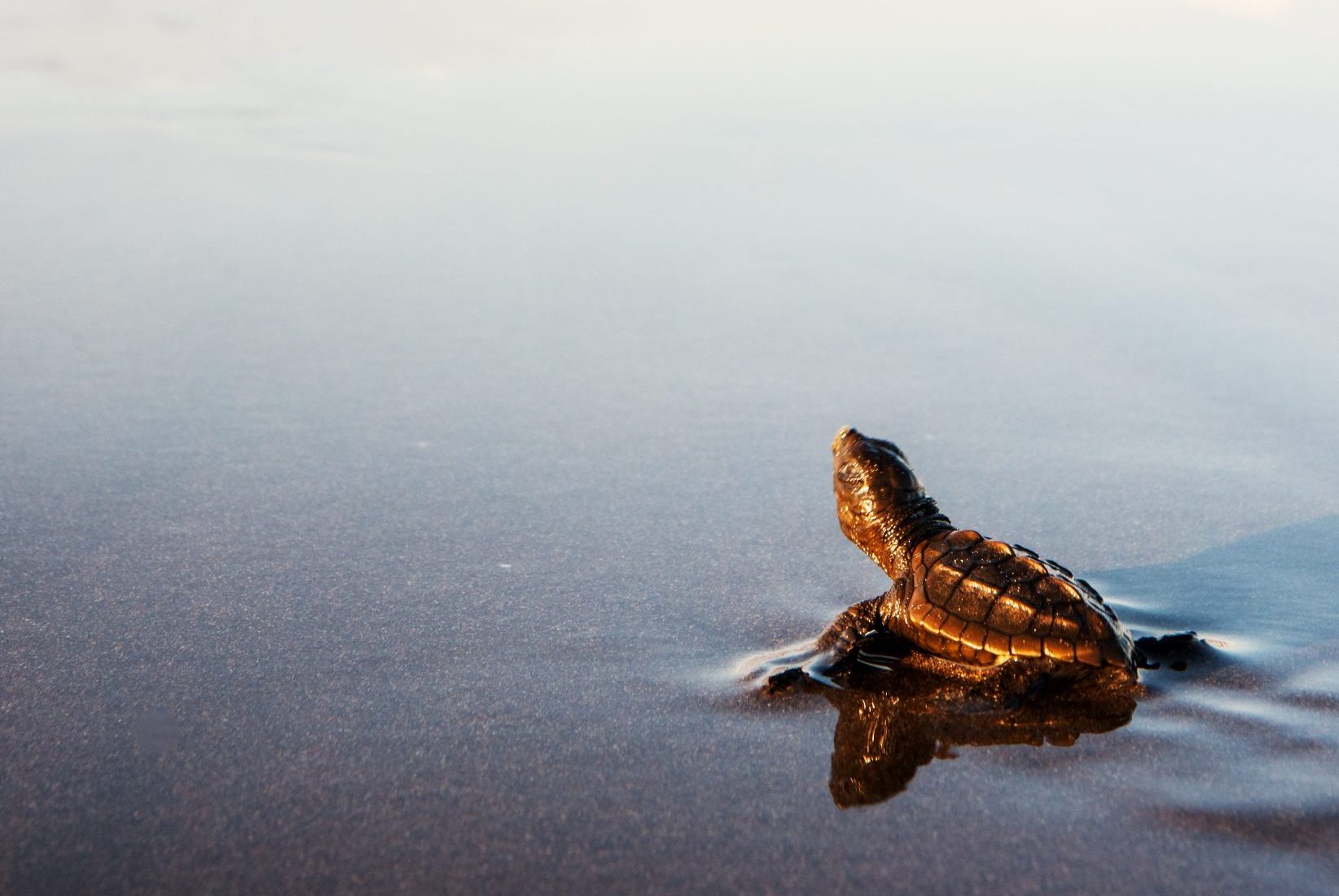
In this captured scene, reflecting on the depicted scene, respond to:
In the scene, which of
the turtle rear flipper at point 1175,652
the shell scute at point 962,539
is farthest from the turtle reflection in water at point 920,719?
the shell scute at point 962,539

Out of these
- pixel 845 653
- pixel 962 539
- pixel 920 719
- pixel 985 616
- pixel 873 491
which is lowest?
pixel 920 719

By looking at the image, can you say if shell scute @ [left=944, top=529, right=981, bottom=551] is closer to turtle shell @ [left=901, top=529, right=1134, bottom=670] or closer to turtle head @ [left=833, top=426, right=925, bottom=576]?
turtle shell @ [left=901, top=529, right=1134, bottom=670]

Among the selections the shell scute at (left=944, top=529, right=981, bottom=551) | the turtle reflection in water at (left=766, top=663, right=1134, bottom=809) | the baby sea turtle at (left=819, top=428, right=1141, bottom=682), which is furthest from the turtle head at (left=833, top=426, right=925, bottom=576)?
the turtle reflection in water at (left=766, top=663, right=1134, bottom=809)

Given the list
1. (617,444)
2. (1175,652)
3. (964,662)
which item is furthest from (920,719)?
(617,444)

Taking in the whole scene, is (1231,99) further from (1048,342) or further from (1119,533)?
(1119,533)

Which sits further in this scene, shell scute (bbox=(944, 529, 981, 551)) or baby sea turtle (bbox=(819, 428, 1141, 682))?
shell scute (bbox=(944, 529, 981, 551))

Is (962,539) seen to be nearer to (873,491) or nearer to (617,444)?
(873,491)

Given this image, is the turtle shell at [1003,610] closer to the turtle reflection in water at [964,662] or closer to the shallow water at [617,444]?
the turtle reflection in water at [964,662]
